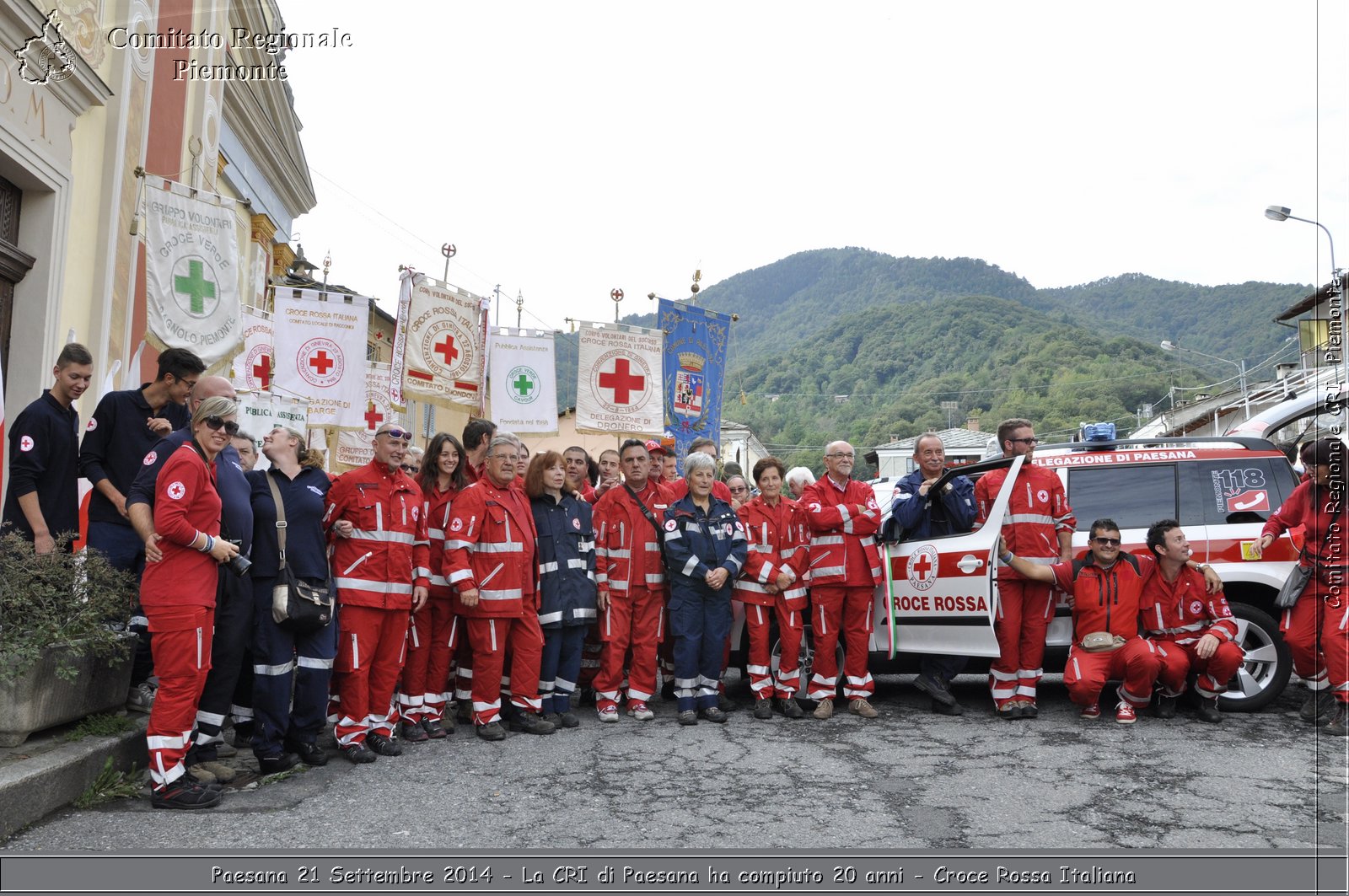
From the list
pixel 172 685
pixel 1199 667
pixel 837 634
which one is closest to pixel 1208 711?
pixel 1199 667

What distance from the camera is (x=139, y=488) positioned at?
471 cm

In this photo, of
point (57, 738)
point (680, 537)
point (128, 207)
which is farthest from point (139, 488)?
point (128, 207)

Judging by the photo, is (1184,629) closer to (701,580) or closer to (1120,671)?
(1120,671)

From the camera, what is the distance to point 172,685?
4602mm

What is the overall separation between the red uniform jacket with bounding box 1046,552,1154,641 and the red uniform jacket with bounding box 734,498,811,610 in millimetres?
1789

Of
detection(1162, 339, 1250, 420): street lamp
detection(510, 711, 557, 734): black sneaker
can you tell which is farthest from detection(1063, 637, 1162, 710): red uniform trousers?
detection(1162, 339, 1250, 420): street lamp

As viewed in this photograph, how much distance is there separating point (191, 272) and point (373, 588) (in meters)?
4.04

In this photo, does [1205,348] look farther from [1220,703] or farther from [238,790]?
[238,790]

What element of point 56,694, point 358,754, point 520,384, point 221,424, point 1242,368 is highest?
point 1242,368

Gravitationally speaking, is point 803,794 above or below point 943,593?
below

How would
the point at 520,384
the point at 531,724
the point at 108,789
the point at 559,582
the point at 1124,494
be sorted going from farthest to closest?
the point at 520,384
the point at 1124,494
the point at 559,582
the point at 531,724
the point at 108,789

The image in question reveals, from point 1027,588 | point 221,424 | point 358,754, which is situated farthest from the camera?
point 1027,588

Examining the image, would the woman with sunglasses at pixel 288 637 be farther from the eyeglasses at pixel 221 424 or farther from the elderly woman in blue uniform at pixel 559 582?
the elderly woman in blue uniform at pixel 559 582

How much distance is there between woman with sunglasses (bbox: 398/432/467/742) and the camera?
6.52m
